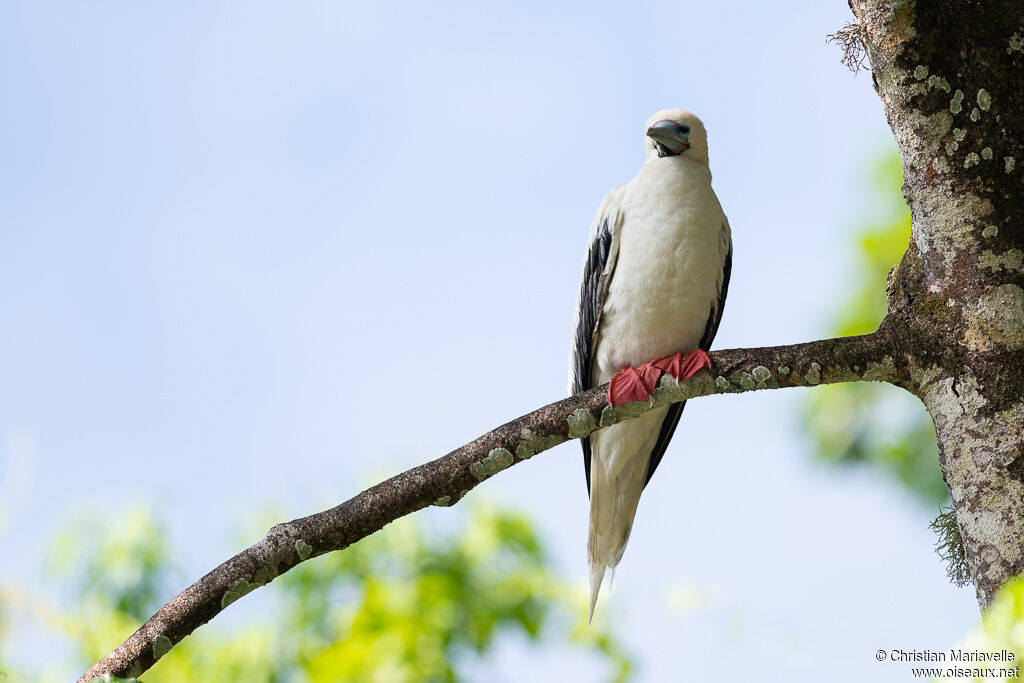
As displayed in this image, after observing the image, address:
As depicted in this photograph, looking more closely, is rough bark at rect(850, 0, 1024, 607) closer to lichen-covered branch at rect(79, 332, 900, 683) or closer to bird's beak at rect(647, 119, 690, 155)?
lichen-covered branch at rect(79, 332, 900, 683)

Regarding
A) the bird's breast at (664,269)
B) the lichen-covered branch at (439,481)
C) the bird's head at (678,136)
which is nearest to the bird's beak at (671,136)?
the bird's head at (678,136)

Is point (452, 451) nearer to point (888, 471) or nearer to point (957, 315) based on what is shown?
point (957, 315)

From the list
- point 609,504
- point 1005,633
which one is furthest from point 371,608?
point 1005,633

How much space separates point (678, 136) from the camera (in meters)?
4.37

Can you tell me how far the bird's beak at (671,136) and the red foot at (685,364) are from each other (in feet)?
3.80

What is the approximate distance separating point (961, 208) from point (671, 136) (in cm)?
157

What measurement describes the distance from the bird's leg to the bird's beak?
1247 millimetres

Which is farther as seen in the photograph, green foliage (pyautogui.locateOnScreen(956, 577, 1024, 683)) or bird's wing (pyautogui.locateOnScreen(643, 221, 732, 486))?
bird's wing (pyautogui.locateOnScreen(643, 221, 732, 486))

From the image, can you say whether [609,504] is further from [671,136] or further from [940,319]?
[940,319]

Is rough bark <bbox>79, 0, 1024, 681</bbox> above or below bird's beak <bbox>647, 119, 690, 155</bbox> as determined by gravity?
below

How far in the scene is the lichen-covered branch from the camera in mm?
3074

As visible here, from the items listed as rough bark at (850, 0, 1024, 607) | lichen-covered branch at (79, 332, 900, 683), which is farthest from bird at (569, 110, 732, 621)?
rough bark at (850, 0, 1024, 607)

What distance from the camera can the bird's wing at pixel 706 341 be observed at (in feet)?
14.0

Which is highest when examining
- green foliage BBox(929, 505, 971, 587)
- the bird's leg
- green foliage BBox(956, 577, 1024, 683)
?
the bird's leg
